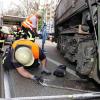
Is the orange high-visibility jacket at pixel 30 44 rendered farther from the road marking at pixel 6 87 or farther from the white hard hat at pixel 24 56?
the road marking at pixel 6 87

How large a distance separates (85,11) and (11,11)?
78201 millimetres

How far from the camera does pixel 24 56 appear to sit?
8.58 metres

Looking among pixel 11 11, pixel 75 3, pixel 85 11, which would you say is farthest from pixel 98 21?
pixel 11 11

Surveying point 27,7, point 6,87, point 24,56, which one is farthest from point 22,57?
point 27,7

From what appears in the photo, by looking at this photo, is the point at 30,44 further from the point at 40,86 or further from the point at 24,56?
the point at 40,86

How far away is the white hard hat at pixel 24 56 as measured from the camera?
27.9 feet

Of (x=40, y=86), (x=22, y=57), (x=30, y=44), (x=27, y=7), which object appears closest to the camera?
(x=40, y=86)

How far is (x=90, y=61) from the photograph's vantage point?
676 centimetres

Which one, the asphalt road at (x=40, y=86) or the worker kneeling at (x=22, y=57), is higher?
the worker kneeling at (x=22, y=57)

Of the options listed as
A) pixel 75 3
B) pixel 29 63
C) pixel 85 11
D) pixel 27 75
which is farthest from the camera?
pixel 75 3

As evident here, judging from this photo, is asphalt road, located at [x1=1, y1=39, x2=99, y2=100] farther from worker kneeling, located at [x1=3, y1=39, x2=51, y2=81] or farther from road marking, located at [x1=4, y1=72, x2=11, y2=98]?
worker kneeling, located at [x1=3, y1=39, x2=51, y2=81]

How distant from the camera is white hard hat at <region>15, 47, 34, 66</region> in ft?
27.9

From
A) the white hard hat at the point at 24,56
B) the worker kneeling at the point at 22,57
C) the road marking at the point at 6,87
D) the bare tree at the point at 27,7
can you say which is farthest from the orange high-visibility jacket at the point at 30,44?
the bare tree at the point at 27,7

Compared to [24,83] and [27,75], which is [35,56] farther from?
[24,83]
